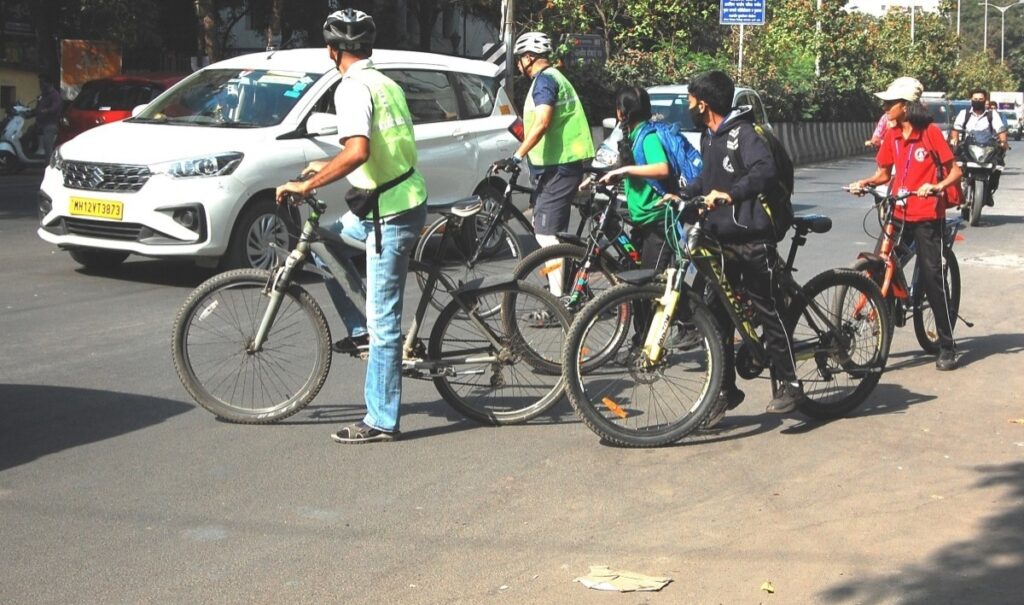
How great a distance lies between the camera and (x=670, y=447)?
645cm

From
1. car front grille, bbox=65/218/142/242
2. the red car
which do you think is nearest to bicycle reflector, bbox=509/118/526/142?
car front grille, bbox=65/218/142/242

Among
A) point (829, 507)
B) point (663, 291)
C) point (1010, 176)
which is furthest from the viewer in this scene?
point (1010, 176)

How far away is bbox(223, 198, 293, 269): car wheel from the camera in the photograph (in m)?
11.0

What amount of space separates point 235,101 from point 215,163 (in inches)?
38.3

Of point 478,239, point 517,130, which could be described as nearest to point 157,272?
point 517,130

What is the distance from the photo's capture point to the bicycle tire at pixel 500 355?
666cm

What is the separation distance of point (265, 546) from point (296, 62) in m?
7.50

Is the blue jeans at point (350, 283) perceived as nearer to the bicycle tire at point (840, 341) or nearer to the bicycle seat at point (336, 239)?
the bicycle seat at point (336, 239)

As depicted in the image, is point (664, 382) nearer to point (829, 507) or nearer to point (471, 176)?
point (829, 507)

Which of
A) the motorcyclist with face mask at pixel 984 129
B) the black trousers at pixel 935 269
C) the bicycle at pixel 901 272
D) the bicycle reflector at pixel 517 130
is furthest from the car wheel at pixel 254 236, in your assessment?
the motorcyclist with face mask at pixel 984 129

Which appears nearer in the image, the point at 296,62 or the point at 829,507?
the point at 829,507

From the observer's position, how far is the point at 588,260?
7816mm

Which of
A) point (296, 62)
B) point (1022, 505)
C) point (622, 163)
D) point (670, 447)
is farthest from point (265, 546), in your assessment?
point (296, 62)

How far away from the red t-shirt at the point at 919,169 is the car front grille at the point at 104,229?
5.71m
